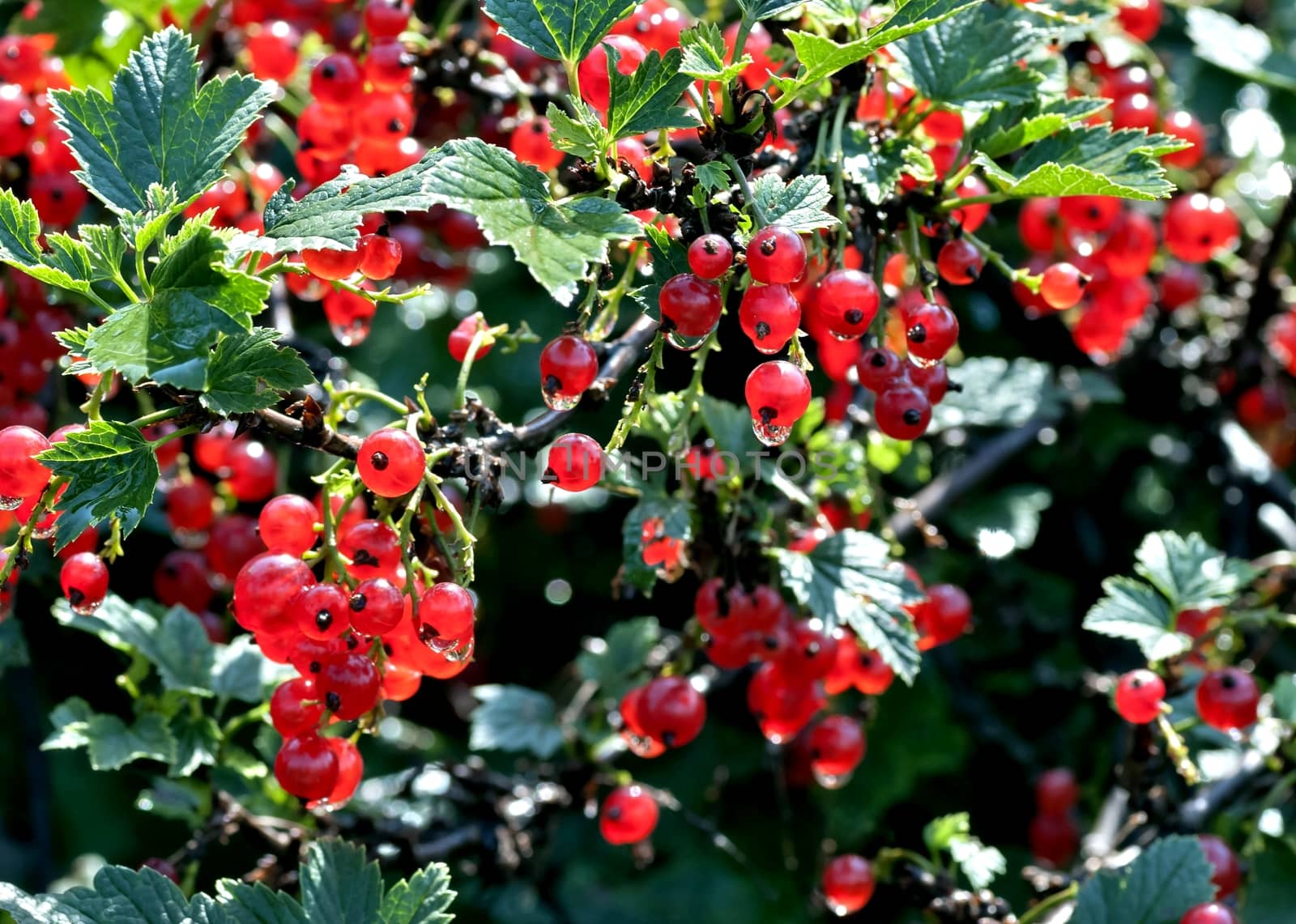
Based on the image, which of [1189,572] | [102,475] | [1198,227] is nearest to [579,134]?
[102,475]

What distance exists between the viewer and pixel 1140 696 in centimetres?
150

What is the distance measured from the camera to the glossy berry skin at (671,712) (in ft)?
4.90

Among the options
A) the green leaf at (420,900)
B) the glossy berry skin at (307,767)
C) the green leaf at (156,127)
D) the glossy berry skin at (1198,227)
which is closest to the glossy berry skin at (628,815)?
the green leaf at (420,900)

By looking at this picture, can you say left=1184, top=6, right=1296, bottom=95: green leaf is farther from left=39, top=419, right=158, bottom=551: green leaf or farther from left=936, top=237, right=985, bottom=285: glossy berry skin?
left=39, top=419, right=158, bottom=551: green leaf

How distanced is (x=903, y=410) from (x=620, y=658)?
0.74 metres

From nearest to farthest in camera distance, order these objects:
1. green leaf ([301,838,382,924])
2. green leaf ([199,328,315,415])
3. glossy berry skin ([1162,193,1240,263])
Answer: green leaf ([199,328,315,415]), green leaf ([301,838,382,924]), glossy berry skin ([1162,193,1240,263])

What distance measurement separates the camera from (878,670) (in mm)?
1571

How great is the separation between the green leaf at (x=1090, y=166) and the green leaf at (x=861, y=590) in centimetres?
47

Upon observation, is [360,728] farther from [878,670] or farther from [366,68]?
[366,68]

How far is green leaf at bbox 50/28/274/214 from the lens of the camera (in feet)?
3.82

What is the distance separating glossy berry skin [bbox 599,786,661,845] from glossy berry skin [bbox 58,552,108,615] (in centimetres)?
76

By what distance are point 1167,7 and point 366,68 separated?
78.3 inches

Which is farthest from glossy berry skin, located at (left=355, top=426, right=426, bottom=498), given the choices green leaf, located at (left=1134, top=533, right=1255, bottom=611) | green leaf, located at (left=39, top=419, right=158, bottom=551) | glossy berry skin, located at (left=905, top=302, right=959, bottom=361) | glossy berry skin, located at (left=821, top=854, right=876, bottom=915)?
green leaf, located at (left=1134, top=533, right=1255, bottom=611)

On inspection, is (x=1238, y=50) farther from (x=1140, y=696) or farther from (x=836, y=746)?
(x=836, y=746)
